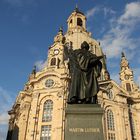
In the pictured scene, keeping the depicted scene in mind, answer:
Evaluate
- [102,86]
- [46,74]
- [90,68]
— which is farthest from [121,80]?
[90,68]

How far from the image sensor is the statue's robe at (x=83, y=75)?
8095 mm

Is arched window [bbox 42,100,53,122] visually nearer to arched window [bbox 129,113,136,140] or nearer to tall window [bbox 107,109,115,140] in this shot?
tall window [bbox 107,109,115,140]

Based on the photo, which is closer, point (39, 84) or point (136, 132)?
point (39, 84)

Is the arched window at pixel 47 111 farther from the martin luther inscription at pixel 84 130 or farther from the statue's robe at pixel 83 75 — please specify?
the martin luther inscription at pixel 84 130

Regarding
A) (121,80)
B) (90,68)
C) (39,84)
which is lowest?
(90,68)

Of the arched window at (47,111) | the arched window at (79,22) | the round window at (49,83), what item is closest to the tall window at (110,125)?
the arched window at (47,111)

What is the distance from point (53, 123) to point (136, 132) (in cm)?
1690

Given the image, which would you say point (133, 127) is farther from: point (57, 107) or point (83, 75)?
point (83, 75)

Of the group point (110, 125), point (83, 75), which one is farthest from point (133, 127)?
point (83, 75)

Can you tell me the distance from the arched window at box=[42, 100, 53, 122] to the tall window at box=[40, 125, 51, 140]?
3.67 feet

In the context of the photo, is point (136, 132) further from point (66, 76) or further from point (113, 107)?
point (66, 76)

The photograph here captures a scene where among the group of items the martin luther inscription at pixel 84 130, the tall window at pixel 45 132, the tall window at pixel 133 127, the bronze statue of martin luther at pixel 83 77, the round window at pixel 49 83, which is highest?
the round window at pixel 49 83

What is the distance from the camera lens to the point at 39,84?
3938cm

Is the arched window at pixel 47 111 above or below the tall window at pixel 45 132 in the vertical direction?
above
